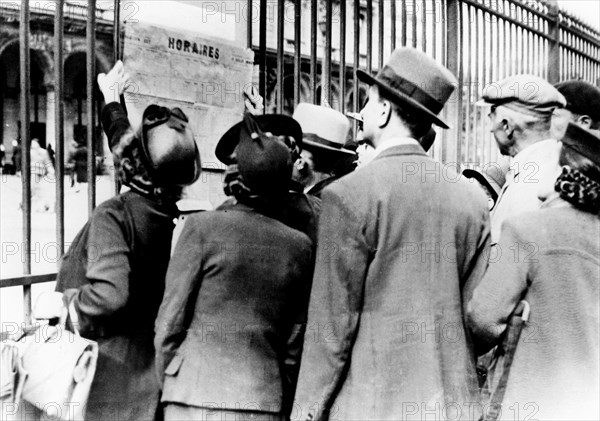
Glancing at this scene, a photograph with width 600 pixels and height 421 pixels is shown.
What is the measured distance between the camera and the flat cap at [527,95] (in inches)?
131

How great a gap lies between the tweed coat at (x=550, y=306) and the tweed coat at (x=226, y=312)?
2.55 ft

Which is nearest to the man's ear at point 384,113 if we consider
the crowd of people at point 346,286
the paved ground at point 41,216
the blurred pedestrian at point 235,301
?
the crowd of people at point 346,286

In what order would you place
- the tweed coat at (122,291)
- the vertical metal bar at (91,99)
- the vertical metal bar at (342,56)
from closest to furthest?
the tweed coat at (122,291) → the vertical metal bar at (91,99) → the vertical metal bar at (342,56)

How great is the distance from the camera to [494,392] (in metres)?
2.57

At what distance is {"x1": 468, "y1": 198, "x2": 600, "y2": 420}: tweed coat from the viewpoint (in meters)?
2.41

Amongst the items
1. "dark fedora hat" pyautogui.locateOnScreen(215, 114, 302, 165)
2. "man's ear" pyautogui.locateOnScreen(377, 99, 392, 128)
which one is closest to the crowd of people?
"man's ear" pyautogui.locateOnScreen(377, 99, 392, 128)

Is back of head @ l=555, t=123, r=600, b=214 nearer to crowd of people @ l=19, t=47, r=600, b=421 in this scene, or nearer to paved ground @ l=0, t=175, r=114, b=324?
crowd of people @ l=19, t=47, r=600, b=421

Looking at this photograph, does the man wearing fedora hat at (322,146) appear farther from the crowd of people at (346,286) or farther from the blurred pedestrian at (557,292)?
the blurred pedestrian at (557,292)

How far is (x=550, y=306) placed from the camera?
2430 mm

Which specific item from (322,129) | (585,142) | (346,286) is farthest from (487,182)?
(346,286)

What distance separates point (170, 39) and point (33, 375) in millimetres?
1836

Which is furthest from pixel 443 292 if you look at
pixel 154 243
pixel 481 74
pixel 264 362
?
pixel 481 74

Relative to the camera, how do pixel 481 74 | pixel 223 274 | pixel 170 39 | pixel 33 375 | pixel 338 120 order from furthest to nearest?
pixel 481 74
pixel 338 120
pixel 170 39
pixel 223 274
pixel 33 375

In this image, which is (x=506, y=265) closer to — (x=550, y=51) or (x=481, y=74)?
(x=481, y=74)
